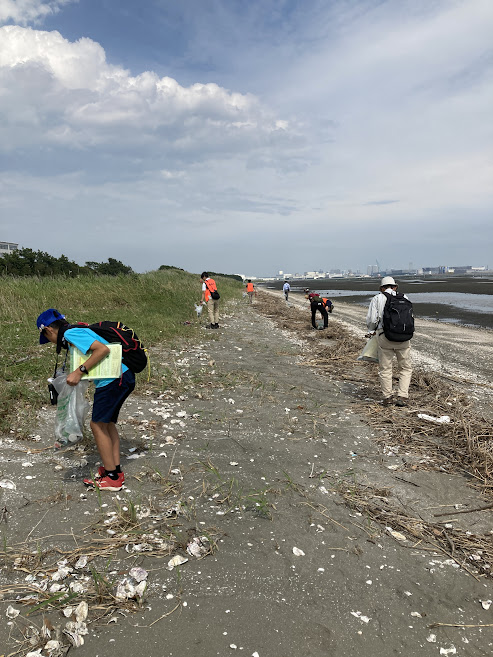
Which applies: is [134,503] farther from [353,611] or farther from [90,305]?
[90,305]

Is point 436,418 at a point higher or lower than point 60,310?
lower

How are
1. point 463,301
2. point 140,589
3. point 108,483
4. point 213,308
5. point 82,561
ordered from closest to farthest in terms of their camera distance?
point 140,589
point 82,561
point 108,483
point 213,308
point 463,301

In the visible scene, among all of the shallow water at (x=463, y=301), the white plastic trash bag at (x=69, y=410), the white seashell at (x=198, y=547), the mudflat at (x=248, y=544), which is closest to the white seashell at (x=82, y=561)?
the mudflat at (x=248, y=544)

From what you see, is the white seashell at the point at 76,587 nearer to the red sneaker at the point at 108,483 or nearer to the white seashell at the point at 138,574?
the white seashell at the point at 138,574

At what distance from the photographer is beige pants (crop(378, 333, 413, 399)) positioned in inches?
283

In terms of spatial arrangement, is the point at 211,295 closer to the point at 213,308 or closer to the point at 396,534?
the point at 213,308

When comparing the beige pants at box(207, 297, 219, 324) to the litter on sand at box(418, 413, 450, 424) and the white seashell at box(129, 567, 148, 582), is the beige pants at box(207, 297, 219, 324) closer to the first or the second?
the litter on sand at box(418, 413, 450, 424)

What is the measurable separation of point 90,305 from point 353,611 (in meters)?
15.5

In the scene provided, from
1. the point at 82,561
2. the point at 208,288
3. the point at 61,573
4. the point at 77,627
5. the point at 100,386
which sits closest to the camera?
the point at 77,627

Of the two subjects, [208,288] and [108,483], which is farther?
[208,288]

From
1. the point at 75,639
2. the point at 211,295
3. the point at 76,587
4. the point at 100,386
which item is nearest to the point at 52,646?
the point at 75,639

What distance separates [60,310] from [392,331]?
1255 cm

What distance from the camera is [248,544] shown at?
143 inches

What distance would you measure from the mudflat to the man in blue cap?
0.83ft
